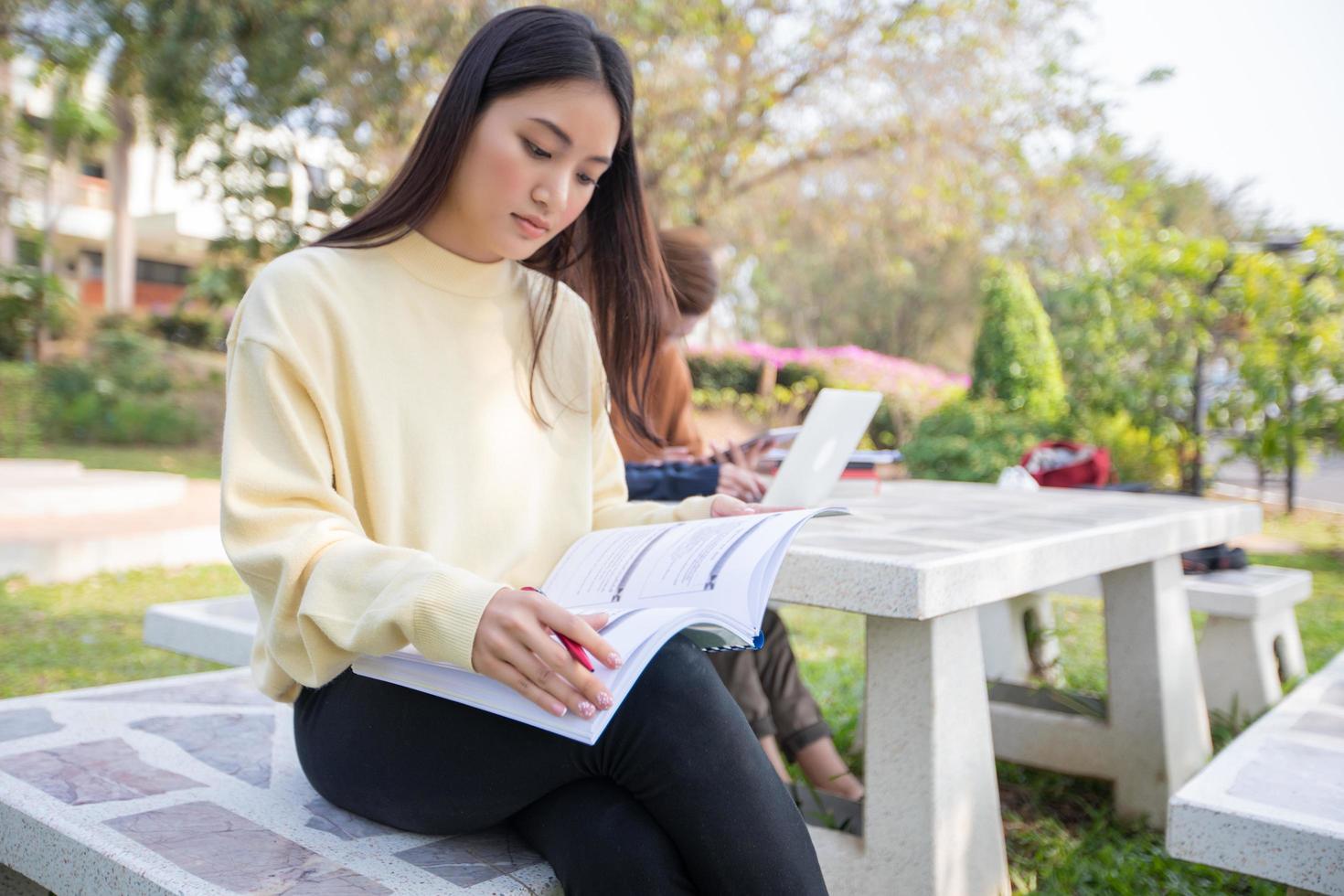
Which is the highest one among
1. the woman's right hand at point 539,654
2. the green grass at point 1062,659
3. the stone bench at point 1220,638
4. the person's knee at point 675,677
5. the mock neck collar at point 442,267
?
the mock neck collar at point 442,267

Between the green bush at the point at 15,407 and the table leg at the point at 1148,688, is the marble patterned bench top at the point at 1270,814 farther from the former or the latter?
the green bush at the point at 15,407

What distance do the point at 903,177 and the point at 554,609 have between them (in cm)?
870

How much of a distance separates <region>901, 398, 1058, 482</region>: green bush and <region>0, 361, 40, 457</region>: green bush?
304 inches

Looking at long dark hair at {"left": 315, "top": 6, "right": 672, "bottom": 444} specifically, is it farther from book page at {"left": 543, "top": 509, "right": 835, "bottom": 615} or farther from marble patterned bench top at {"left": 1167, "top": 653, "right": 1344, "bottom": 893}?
marble patterned bench top at {"left": 1167, "top": 653, "right": 1344, "bottom": 893}

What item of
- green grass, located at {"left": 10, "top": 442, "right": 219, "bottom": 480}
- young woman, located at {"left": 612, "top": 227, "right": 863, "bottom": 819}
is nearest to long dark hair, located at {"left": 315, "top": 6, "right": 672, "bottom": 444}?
young woman, located at {"left": 612, "top": 227, "right": 863, "bottom": 819}

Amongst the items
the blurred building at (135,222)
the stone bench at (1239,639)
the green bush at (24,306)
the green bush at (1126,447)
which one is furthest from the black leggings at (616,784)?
the blurred building at (135,222)

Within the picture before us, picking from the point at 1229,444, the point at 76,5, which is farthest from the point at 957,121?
the point at 76,5

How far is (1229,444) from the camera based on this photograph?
735cm

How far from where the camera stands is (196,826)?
1.27 m

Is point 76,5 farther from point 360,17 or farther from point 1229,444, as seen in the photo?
point 1229,444

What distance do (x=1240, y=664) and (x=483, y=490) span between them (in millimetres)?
2832

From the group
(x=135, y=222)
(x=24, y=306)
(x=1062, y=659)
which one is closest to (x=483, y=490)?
(x=1062, y=659)

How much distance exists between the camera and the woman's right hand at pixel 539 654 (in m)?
1.01

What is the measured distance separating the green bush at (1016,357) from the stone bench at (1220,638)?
19.1 ft
